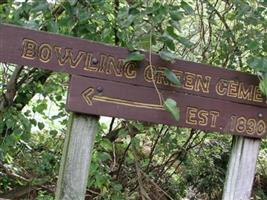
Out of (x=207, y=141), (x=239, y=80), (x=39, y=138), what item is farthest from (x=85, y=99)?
(x=207, y=141)

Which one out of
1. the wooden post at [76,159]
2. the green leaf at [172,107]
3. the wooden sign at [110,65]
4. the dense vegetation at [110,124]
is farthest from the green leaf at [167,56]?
the dense vegetation at [110,124]

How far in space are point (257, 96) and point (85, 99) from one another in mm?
672

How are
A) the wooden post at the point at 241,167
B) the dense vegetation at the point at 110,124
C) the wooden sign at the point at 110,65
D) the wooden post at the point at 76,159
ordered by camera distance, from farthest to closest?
the dense vegetation at the point at 110,124
the wooden post at the point at 241,167
the wooden post at the point at 76,159
the wooden sign at the point at 110,65

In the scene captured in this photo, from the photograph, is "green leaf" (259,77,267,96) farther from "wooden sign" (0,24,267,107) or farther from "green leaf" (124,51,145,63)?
"green leaf" (124,51,145,63)

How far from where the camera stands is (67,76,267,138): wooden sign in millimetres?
1731

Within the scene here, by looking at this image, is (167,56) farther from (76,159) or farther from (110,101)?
(76,159)

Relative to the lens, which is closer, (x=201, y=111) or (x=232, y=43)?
(x=201, y=111)

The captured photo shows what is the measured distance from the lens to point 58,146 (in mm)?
3289

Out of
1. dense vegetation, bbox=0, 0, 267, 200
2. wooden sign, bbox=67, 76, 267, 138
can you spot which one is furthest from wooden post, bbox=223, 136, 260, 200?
dense vegetation, bbox=0, 0, 267, 200

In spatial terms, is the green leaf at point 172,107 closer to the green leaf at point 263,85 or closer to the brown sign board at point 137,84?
the brown sign board at point 137,84

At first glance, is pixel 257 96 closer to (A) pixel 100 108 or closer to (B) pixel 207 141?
(A) pixel 100 108

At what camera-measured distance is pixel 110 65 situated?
1.75m

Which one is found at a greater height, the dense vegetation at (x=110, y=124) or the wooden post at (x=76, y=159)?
the dense vegetation at (x=110, y=124)

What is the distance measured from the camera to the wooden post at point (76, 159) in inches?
70.9
